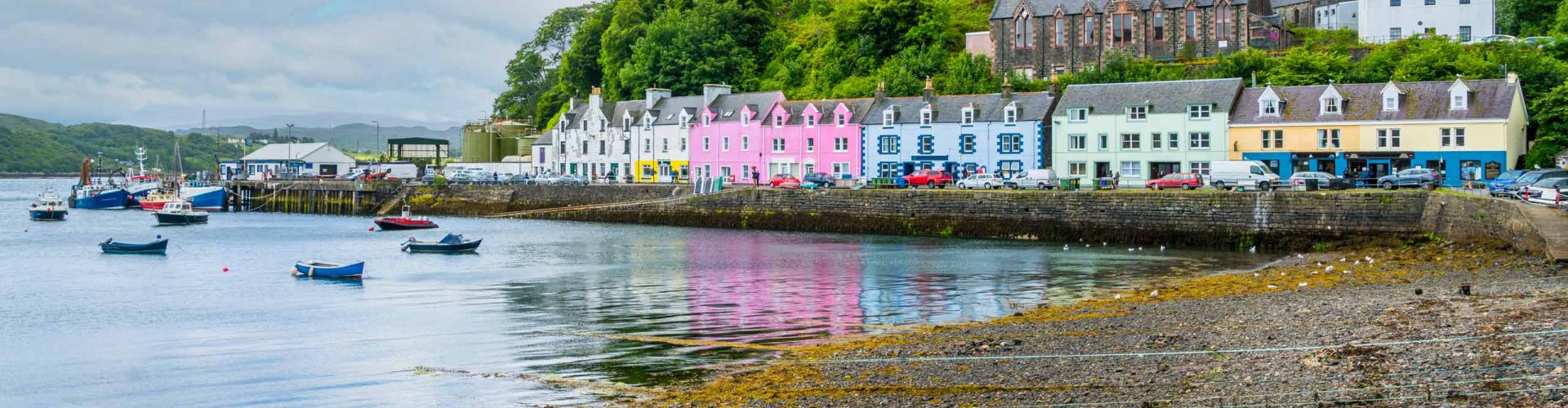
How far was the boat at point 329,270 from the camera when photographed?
36906 mm

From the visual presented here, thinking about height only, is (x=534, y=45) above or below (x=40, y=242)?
above

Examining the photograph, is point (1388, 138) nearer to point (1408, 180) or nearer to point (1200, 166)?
point (1200, 166)

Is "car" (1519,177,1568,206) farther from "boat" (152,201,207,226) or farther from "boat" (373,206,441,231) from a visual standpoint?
"boat" (152,201,207,226)

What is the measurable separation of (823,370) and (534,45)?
340 ft

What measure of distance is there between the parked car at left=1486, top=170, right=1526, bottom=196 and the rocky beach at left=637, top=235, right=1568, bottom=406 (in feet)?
52.1

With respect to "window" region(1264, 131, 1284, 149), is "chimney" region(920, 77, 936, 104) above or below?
above

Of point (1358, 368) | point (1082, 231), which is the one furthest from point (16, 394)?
point (1082, 231)

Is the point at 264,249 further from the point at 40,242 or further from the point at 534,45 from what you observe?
the point at 534,45

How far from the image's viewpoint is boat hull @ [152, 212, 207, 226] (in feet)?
228

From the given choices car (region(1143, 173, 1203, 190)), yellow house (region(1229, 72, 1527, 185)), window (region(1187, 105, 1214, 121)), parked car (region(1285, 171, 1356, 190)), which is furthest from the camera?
window (region(1187, 105, 1214, 121))

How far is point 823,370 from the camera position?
730 inches

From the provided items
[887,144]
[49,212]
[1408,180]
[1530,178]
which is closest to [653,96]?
[887,144]

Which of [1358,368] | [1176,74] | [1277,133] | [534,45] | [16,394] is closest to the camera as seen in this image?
[1358,368]

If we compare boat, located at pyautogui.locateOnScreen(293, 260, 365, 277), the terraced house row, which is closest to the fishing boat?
the terraced house row
